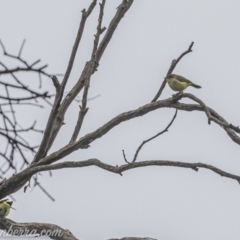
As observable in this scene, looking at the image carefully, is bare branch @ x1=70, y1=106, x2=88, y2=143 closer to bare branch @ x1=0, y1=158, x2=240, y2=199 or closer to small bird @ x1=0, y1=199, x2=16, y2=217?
bare branch @ x1=0, y1=158, x2=240, y2=199

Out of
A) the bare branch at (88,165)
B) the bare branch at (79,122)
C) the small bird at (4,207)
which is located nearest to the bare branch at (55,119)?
the bare branch at (79,122)

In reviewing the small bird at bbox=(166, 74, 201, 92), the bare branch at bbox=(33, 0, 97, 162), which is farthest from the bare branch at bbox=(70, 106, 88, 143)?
the small bird at bbox=(166, 74, 201, 92)

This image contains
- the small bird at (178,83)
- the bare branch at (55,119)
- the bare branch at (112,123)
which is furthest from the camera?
the small bird at (178,83)

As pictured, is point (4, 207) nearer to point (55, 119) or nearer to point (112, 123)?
point (55, 119)

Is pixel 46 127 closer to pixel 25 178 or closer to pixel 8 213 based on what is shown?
pixel 25 178

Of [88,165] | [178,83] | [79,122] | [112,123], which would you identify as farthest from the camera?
[178,83]

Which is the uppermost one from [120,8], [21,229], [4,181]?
[120,8]

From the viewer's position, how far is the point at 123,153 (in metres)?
5.14

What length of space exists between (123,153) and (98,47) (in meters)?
1.51

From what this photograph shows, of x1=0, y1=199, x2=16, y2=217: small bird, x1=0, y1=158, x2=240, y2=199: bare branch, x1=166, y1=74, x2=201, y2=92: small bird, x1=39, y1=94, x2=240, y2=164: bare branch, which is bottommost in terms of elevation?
x1=0, y1=199, x2=16, y2=217: small bird

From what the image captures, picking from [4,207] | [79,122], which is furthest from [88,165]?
[4,207]

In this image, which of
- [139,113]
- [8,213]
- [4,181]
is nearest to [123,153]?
[139,113]

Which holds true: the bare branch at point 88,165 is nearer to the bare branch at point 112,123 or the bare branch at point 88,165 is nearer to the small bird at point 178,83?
the bare branch at point 112,123

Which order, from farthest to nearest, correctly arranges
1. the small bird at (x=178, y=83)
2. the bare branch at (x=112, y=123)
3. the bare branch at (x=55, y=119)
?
the small bird at (x=178, y=83) < the bare branch at (x=55, y=119) < the bare branch at (x=112, y=123)
